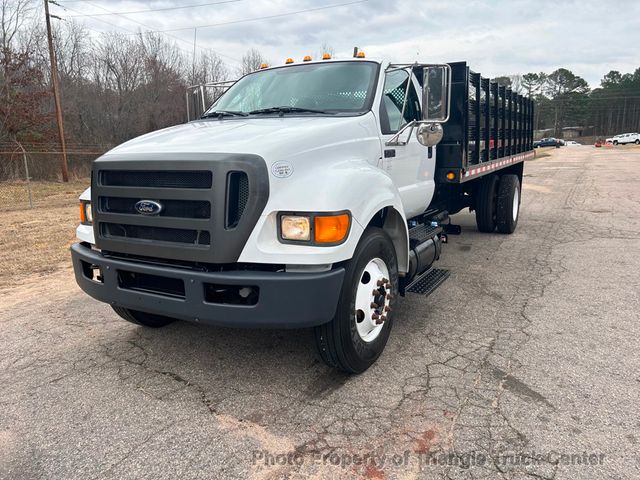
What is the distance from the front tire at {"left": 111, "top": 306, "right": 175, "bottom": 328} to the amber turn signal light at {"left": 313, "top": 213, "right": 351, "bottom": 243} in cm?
208

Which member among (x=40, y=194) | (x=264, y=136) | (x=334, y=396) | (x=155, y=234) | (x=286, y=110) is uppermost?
(x=286, y=110)

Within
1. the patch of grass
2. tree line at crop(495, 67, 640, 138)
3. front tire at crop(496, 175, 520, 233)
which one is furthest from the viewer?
tree line at crop(495, 67, 640, 138)

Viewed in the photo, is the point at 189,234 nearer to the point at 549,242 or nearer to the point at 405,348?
the point at 405,348

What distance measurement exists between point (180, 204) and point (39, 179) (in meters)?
21.8

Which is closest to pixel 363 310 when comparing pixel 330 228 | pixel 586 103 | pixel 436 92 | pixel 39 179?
pixel 330 228

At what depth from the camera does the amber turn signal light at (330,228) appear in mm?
2896

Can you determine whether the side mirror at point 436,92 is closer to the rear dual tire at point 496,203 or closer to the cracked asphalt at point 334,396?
the cracked asphalt at point 334,396

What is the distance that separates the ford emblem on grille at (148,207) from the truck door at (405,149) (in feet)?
6.23

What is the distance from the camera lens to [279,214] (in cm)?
292

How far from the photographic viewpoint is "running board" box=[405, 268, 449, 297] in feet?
14.5

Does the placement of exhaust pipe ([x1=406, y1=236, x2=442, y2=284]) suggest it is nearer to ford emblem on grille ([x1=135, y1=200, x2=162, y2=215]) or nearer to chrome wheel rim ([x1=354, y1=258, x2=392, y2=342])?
chrome wheel rim ([x1=354, y1=258, x2=392, y2=342])

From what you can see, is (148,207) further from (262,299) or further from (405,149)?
(405,149)

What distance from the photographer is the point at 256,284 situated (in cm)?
280

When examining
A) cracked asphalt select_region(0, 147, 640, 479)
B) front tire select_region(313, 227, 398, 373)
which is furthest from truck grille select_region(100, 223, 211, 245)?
cracked asphalt select_region(0, 147, 640, 479)
